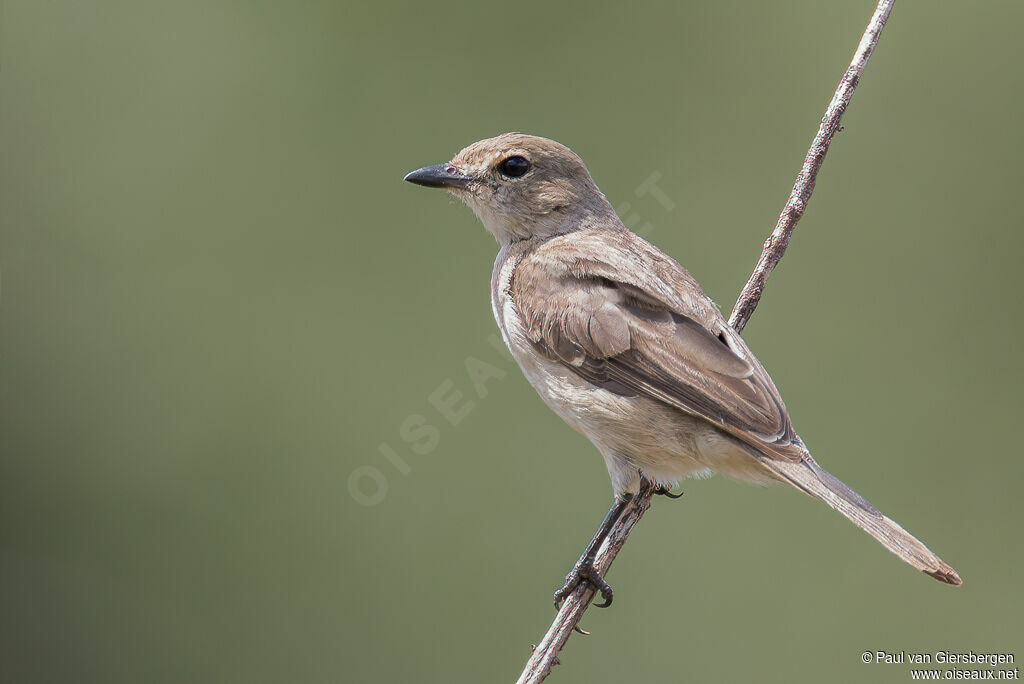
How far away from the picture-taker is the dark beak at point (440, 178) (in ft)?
16.0

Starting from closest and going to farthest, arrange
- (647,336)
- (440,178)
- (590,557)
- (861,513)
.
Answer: (861,513)
(647,336)
(590,557)
(440,178)

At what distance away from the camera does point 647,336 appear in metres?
4.23

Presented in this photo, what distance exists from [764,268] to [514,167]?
→ 1249 mm

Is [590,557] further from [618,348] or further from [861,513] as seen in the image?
[861,513]

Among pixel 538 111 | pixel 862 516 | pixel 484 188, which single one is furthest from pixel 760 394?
pixel 538 111

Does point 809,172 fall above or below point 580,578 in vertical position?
above

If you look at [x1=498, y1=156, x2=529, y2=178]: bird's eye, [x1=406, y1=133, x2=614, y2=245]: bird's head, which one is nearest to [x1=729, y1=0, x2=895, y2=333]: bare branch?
[x1=406, y1=133, x2=614, y2=245]: bird's head

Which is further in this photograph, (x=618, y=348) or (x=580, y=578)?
(x=580, y=578)

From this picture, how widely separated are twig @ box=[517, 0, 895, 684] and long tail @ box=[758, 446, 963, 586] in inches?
28.5

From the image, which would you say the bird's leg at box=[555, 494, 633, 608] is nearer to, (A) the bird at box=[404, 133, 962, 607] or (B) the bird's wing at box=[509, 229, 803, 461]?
(A) the bird at box=[404, 133, 962, 607]

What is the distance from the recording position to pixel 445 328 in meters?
6.59

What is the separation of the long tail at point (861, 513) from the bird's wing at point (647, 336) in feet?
0.22

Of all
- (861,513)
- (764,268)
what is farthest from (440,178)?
(861,513)

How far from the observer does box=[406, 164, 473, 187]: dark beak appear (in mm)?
4863
